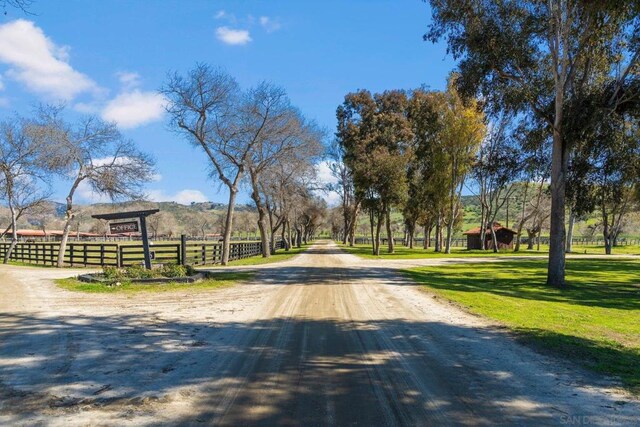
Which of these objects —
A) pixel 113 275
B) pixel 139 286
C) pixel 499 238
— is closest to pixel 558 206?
pixel 139 286

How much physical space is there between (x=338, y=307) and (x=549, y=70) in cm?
1477

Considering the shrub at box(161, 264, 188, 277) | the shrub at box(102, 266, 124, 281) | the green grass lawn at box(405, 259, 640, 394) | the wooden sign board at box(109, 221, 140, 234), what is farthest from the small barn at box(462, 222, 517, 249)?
Answer: the shrub at box(102, 266, 124, 281)

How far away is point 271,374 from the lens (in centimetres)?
557

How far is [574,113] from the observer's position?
16.7m

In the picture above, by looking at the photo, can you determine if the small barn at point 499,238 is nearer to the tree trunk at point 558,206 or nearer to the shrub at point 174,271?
the tree trunk at point 558,206

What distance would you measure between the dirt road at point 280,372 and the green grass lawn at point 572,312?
2.15 ft

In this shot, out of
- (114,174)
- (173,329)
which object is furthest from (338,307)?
(114,174)

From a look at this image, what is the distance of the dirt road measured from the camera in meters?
4.36

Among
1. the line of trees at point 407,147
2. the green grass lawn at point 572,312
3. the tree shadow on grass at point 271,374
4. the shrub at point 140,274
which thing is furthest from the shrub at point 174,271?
the line of trees at point 407,147

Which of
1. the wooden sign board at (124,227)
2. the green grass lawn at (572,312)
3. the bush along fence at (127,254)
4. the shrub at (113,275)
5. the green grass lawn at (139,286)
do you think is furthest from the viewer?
the bush along fence at (127,254)

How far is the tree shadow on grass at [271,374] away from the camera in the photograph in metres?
4.41

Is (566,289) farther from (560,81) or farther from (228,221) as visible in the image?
(228,221)

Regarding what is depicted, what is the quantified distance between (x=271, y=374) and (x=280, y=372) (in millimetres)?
129

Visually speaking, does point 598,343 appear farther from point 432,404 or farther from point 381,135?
point 381,135
